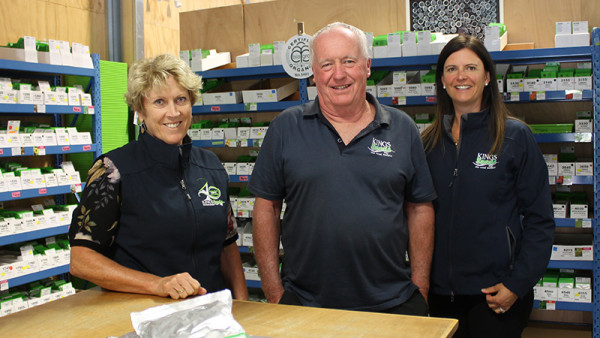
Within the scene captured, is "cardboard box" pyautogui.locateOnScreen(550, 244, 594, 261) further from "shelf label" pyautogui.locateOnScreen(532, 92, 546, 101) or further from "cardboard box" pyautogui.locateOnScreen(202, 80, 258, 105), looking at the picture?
"cardboard box" pyautogui.locateOnScreen(202, 80, 258, 105)

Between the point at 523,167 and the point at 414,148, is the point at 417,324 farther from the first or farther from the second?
the point at 523,167

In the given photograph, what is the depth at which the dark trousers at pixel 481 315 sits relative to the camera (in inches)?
92.0

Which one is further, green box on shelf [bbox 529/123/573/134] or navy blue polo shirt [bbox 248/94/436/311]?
green box on shelf [bbox 529/123/573/134]

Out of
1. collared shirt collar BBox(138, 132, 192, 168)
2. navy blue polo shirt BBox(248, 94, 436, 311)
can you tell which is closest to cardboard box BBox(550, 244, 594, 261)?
navy blue polo shirt BBox(248, 94, 436, 311)

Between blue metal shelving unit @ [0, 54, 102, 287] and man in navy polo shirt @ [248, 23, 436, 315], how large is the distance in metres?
2.90

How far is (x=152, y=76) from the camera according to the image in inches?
78.8

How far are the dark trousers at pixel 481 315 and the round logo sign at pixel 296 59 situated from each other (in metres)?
2.30

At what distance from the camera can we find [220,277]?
2.12m

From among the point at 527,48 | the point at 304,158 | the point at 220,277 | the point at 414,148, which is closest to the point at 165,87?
the point at 304,158

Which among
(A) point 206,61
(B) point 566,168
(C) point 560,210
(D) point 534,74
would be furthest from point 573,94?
(A) point 206,61

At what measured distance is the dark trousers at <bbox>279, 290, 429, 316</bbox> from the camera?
2.13 metres

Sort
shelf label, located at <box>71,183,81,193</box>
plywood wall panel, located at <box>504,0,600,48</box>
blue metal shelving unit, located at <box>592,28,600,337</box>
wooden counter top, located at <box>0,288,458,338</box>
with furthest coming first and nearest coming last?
shelf label, located at <box>71,183,81,193</box> → plywood wall panel, located at <box>504,0,600,48</box> → blue metal shelving unit, located at <box>592,28,600,337</box> → wooden counter top, located at <box>0,288,458,338</box>

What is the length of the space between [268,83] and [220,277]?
3.09 meters

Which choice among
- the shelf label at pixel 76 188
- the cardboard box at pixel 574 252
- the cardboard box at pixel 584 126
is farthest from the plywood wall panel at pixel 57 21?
the cardboard box at pixel 574 252
